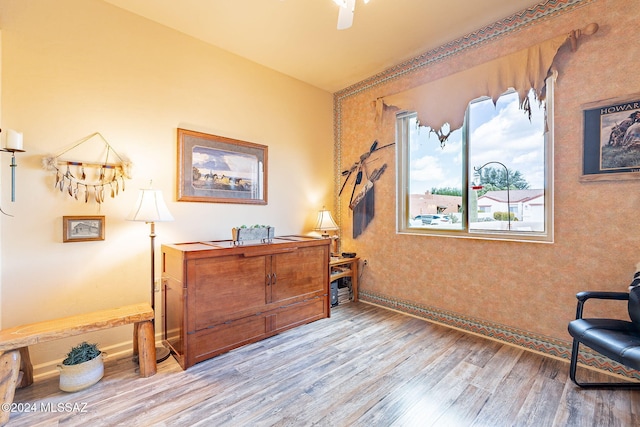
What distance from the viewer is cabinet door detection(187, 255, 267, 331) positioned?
2.21 meters

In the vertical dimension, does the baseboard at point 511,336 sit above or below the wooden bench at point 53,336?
below

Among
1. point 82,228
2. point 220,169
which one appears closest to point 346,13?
point 220,169

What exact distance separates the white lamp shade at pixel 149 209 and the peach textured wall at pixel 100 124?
0.79 feet

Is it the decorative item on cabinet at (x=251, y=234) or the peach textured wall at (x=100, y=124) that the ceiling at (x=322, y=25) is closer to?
the peach textured wall at (x=100, y=124)

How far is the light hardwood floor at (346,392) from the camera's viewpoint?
5.37 feet

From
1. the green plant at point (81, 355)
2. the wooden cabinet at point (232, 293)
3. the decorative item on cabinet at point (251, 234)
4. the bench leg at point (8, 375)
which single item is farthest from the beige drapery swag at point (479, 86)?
the bench leg at point (8, 375)

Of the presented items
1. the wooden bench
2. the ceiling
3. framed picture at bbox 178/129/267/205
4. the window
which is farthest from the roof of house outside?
the wooden bench

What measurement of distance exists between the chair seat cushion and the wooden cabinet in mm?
2157

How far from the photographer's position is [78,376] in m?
1.89

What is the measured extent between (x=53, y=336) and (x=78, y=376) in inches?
13.1

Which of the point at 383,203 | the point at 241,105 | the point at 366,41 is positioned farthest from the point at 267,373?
the point at 366,41

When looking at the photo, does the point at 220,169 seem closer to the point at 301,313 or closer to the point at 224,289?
the point at 224,289

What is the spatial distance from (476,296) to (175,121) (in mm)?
3370

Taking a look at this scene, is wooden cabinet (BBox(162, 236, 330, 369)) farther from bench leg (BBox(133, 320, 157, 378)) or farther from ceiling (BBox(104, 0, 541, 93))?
ceiling (BBox(104, 0, 541, 93))
